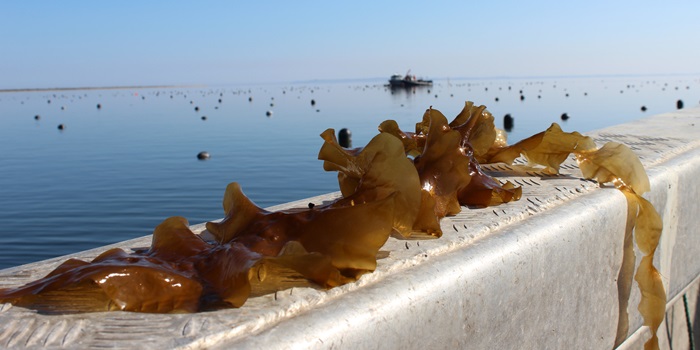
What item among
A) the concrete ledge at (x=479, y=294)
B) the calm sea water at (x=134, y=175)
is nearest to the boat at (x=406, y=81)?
the calm sea water at (x=134, y=175)

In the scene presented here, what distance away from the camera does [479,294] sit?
2162 mm

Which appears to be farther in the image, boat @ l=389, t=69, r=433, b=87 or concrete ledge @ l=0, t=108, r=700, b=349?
boat @ l=389, t=69, r=433, b=87

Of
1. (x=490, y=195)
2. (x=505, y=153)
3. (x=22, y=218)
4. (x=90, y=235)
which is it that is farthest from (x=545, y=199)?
(x=22, y=218)

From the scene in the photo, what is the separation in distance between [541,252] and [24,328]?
174 centimetres

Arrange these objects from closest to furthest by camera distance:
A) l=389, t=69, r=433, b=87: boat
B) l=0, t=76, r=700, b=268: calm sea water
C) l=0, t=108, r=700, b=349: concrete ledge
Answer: l=0, t=108, r=700, b=349: concrete ledge → l=0, t=76, r=700, b=268: calm sea water → l=389, t=69, r=433, b=87: boat

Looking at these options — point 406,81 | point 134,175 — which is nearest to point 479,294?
point 134,175

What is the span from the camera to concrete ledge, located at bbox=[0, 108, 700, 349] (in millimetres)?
1559

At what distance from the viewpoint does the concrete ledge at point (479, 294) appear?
5.11 ft

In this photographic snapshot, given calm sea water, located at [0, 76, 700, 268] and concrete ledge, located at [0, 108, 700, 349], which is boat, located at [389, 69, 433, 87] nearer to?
calm sea water, located at [0, 76, 700, 268]

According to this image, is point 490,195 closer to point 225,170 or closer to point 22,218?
point 22,218

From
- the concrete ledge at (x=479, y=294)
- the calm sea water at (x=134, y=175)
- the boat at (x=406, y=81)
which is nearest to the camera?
the concrete ledge at (x=479, y=294)

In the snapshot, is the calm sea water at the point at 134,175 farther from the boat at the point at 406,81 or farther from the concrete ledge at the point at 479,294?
the boat at the point at 406,81

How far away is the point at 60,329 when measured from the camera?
60.6 inches

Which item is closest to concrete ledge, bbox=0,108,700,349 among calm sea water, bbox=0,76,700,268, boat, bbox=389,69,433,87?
calm sea water, bbox=0,76,700,268
